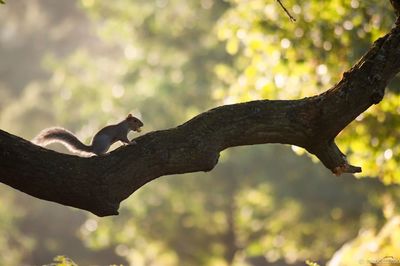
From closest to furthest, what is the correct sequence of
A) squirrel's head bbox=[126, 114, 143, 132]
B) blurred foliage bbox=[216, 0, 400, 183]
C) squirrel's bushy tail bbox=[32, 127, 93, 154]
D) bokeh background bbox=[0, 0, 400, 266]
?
squirrel's bushy tail bbox=[32, 127, 93, 154] → squirrel's head bbox=[126, 114, 143, 132] → blurred foliage bbox=[216, 0, 400, 183] → bokeh background bbox=[0, 0, 400, 266]

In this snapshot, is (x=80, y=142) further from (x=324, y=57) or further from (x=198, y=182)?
(x=198, y=182)

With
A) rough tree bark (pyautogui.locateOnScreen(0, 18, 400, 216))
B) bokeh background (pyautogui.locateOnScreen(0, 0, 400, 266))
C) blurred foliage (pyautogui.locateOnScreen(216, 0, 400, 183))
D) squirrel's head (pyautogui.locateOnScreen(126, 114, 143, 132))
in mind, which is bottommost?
rough tree bark (pyautogui.locateOnScreen(0, 18, 400, 216))

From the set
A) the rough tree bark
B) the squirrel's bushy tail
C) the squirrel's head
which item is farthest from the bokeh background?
the rough tree bark

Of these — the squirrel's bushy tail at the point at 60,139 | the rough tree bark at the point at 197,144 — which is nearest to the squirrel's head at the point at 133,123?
the squirrel's bushy tail at the point at 60,139

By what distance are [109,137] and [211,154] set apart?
237 centimetres

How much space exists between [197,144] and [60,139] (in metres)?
2.09

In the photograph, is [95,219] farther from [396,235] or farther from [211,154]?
[211,154]

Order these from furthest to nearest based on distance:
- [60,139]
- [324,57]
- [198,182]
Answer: [198,182] → [324,57] → [60,139]

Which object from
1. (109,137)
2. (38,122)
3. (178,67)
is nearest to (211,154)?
(109,137)

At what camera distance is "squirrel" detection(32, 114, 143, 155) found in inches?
291

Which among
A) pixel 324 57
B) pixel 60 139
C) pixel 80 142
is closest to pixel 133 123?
pixel 80 142

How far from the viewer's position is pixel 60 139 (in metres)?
7.55

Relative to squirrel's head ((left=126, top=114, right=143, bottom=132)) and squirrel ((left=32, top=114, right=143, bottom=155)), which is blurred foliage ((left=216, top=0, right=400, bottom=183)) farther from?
squirrel ((left=32, top=114, right=143, bottom=155))

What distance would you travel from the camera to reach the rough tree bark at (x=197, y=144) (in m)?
5.77
